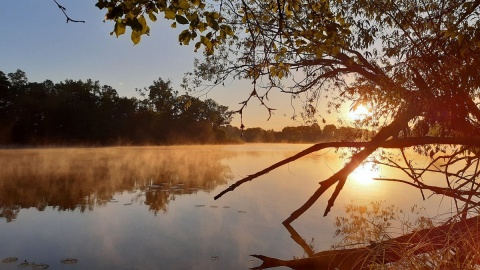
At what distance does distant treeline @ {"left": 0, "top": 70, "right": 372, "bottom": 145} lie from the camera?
2026 inches

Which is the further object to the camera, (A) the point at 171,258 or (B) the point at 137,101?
(B) the point at 137,101

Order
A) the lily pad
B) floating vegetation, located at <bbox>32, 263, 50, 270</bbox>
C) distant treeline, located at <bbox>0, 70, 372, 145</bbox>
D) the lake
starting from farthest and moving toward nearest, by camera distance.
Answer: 1. distant treeline, located at <bbox>0, 70, 372, 145</bbox>
2. the lake
3. the lily pad
4. floating vegetation, located at <bbox>32, 263, 50, 270</bbox>

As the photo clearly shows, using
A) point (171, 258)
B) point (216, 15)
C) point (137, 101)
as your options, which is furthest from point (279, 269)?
point (137, 101)

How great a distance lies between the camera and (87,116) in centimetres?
5688

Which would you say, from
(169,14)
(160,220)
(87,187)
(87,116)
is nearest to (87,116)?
(87,116)

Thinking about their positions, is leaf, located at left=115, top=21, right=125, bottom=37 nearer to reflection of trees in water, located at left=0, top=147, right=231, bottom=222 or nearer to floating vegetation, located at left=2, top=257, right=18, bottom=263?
floating vegetation, located at left=2, top=257, right=18, bottom=263

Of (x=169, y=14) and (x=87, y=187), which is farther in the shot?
(x=87, y=187)

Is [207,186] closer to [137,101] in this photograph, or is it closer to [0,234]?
[0,234]

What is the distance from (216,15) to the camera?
14.2ft

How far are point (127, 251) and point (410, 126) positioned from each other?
6.69 meters

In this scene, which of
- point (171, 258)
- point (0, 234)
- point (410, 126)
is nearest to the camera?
point (171, 258)

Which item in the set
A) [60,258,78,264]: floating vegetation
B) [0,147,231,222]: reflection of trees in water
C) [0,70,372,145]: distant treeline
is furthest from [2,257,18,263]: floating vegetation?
[0,70,372,145]: distant treeline

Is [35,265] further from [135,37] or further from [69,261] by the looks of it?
[135,37]

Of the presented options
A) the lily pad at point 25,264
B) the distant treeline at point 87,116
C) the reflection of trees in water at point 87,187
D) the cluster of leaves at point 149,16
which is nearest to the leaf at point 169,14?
the cluster of leaves at point 149,16
